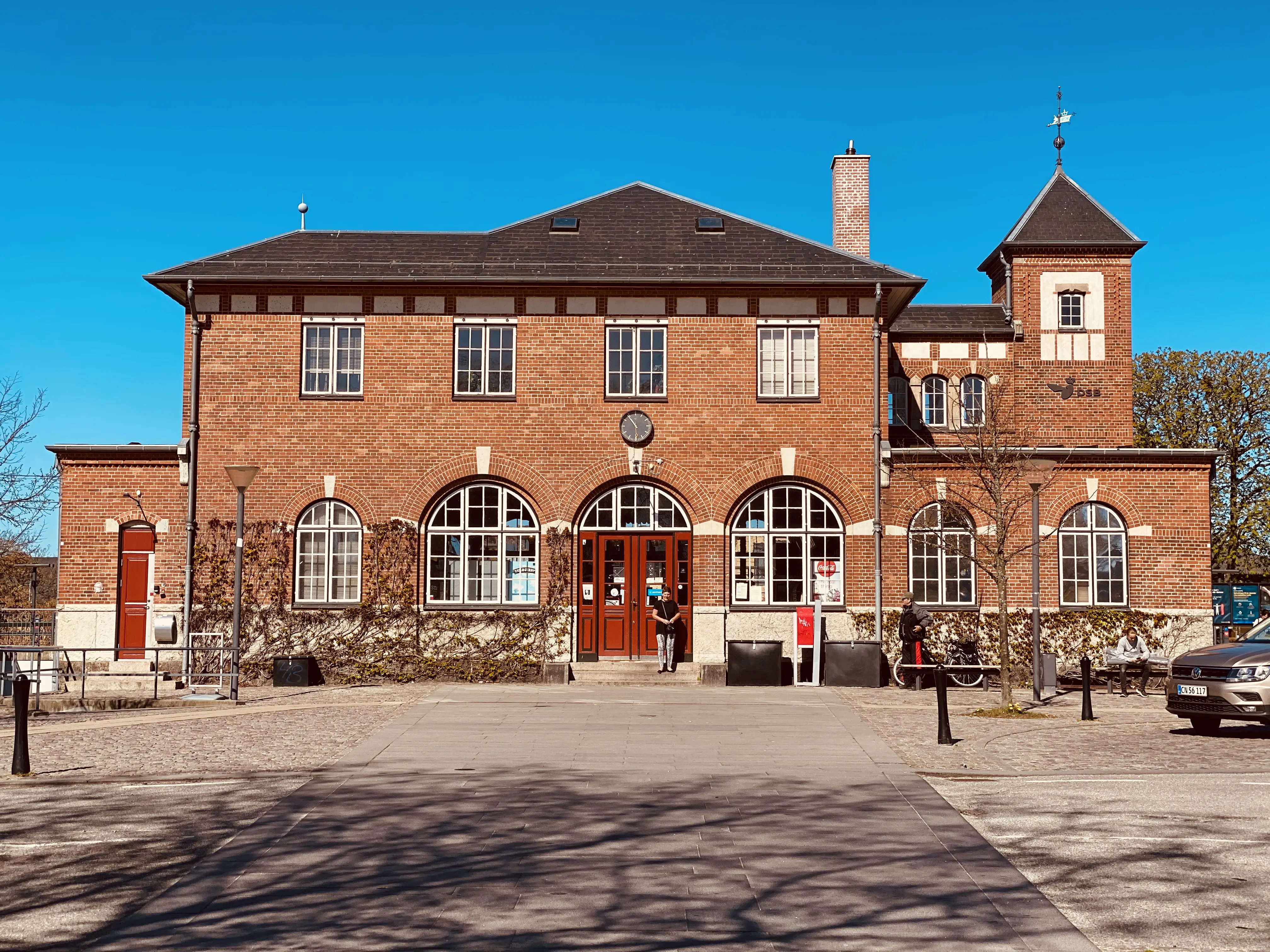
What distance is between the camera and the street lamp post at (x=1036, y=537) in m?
20.2

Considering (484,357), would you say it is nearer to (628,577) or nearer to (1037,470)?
(628,577)

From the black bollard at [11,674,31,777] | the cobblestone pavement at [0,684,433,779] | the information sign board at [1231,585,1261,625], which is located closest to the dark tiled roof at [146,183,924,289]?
the cobblestone pavement at [0,684,433,779]

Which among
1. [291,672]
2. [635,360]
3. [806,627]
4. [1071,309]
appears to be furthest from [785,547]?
[1071,309]

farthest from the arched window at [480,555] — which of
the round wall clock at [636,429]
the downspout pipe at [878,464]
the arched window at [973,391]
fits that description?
the arched window at [973,391]

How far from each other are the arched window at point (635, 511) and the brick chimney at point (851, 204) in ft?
31.0

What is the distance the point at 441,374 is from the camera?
24.3 meters

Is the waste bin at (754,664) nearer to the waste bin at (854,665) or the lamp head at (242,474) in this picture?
the waste bin at (854,665)

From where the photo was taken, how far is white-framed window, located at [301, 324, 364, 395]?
2442 centimetres

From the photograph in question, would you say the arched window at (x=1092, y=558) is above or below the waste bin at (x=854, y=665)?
above

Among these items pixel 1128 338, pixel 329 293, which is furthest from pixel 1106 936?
pixel 1128 338

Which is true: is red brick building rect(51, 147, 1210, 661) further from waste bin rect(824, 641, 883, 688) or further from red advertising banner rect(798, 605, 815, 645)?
waste bin rect(824, 641, 883, 688)

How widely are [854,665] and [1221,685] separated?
7820mm

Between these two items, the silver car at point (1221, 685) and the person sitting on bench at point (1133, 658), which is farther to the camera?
the person sitting on bench at point (1133, 658)

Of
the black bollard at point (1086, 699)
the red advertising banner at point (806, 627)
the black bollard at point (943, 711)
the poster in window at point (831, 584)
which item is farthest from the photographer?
the poster in window at point (831, 584)
